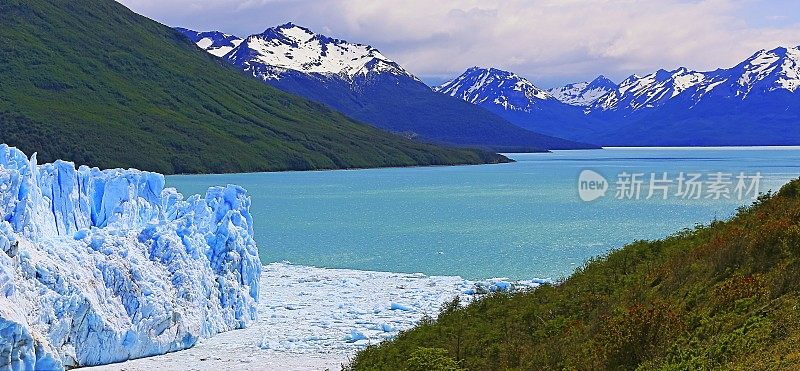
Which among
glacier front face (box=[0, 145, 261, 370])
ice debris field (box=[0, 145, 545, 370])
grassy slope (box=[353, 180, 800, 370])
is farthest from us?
ice debris field (box=[0, 145, 545, 370])

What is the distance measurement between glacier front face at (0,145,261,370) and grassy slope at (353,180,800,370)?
8.05 m

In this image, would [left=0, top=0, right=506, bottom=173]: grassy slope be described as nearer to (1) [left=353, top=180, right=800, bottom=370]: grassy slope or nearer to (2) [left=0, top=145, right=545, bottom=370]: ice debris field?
(2) [left=0, top=145, right=545, bottom=370]: ice debris field

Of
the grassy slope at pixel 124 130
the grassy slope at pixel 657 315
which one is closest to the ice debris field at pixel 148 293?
the grassy slope at pixel 657 315

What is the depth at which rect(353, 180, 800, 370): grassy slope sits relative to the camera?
11.8m

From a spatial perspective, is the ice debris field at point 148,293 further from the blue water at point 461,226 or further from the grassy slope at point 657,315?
the blue water at point 461,226

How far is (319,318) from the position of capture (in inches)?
1133

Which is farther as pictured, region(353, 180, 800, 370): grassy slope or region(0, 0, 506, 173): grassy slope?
region(0, 0, 506, 173): grassy slope

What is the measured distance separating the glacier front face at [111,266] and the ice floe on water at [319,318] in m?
0.93

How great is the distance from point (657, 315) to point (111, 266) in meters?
16.4

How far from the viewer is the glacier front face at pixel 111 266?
2070cm

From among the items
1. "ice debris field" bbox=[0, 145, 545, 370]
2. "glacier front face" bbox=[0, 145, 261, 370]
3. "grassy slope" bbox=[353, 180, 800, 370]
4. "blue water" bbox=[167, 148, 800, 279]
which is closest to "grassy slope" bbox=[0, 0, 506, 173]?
"blue water" bbox=[167, 148, 800, 279]

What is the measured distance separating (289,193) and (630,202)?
44.3 m

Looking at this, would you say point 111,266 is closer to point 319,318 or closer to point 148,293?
point 148,293

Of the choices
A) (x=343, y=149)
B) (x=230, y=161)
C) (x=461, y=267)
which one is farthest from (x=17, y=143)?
(x=461, y=267)
